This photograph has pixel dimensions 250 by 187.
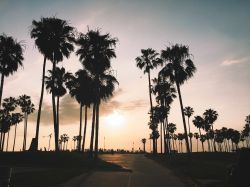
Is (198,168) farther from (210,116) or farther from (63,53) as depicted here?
(210,116)

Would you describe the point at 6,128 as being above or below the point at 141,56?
below

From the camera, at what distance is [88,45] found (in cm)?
3628

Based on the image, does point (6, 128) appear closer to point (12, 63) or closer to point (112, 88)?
point (12, 63)

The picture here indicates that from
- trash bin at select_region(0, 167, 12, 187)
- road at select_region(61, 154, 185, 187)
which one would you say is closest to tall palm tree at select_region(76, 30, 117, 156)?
road at select_region(61, 154, 185, 187)

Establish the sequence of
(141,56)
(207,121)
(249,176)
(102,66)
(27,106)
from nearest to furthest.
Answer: (249,176) < (102,66) < (141,56) < (27,106) < (207,121)

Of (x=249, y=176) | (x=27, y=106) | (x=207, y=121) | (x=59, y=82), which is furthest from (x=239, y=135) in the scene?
(x=249, y=176)

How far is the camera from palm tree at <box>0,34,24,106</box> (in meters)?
39.7

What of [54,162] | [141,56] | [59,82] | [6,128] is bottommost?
[54,162]

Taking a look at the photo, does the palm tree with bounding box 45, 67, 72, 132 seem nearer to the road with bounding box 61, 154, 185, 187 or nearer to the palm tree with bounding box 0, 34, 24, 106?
the palm tree with bounding box 0, 34, 24, 106

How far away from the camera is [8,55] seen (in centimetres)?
4000

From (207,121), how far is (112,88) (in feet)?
228

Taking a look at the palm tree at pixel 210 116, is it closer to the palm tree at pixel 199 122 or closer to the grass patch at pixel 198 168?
the palm tree at pixel 199 122

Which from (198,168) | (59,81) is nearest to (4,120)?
(59,81)

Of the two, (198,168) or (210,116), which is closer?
(198,168)
